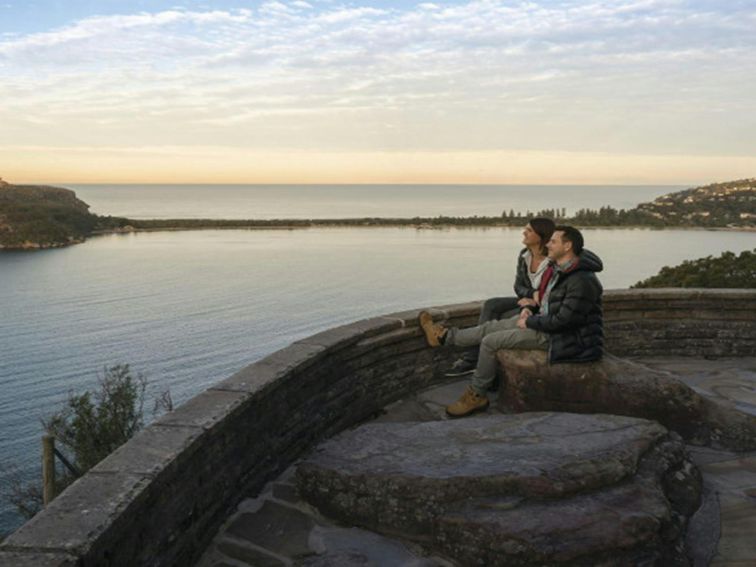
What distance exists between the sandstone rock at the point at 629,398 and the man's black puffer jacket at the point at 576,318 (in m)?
0.10

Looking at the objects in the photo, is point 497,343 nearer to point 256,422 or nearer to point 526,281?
point 526,281

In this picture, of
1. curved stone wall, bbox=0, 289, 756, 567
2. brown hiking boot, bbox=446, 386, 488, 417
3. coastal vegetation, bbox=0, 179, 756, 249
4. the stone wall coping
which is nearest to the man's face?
brown hiking boot, bbox=446, 386, 488, 417

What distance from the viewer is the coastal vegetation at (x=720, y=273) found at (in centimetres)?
2364

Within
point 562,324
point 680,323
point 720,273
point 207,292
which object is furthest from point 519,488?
point 207,292

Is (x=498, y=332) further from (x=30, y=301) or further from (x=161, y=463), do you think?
(x=30, y=301)

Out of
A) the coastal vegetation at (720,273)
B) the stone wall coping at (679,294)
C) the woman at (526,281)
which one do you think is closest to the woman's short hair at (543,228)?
the woman at (526,281)

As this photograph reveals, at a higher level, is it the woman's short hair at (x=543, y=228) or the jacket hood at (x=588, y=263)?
the woman's short hair at (x=543, y=228)

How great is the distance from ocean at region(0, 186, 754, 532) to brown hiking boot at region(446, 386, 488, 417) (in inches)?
1047

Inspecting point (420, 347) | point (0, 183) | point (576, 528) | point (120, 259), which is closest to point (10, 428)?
point (420, 347)

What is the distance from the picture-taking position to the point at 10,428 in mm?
36344

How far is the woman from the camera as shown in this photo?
593 cm

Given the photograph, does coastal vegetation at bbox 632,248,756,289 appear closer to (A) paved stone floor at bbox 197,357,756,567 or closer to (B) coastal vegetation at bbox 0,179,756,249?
(A) paved stone floor at bbox 197,357,756,567

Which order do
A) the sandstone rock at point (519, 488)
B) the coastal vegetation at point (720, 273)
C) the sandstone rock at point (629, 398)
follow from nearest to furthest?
the sandstone rock at point (519, 488) < the sandstone rock at point (629, 398) < the coastal vegetation at point (720, 273)

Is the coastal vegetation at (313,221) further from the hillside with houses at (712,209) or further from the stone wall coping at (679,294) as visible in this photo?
the stone wall coping at (679,294)
